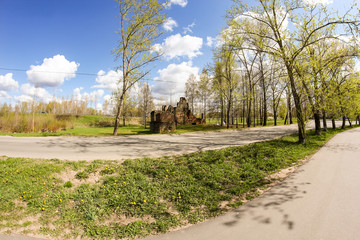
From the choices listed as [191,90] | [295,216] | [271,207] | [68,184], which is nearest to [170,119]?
[68,184]

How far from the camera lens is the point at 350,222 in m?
3.50

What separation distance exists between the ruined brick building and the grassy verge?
1413 cm

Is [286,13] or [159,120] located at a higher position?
[286,13]

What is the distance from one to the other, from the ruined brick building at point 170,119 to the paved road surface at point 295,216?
16.1 m

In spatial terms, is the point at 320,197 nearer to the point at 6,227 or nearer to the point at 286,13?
the point at 6,227

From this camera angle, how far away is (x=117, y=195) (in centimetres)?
454

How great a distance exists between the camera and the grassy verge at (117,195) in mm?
3754

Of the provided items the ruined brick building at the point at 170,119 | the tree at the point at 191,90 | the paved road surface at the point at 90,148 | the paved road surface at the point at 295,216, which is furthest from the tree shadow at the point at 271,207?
the tree at the point at 191,90

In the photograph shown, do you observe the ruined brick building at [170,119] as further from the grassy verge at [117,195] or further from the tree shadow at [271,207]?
the tree shadow at [271,207]

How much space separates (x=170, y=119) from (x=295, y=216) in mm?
18399

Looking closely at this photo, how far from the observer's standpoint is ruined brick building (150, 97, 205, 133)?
20719 mm

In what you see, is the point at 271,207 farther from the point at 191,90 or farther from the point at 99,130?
the point at 191,90

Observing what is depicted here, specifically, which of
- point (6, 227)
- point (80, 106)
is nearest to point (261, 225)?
point (6, 227)

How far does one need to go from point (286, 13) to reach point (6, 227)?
51.6ft
